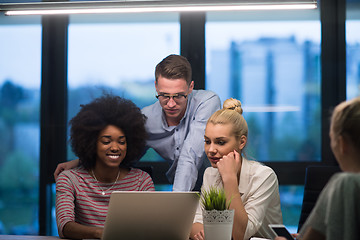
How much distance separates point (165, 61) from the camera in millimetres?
2781

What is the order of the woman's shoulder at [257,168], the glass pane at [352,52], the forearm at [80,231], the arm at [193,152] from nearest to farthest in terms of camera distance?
the forearm at [80,231], the woman's shoulder at [257,168], the arm at [193,152], the glass pane at [352,52]

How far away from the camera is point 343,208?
0.90 meters

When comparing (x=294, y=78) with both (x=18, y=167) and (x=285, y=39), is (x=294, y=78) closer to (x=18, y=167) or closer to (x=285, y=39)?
(x=285, y=39)

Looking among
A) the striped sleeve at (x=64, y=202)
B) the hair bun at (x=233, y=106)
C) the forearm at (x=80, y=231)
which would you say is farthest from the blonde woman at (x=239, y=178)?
the striped sleeve at (x=64, y=202)

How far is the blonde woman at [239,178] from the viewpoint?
1.82 metres

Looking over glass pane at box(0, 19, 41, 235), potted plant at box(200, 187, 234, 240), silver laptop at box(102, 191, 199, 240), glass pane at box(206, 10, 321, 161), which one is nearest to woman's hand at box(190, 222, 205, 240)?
silver laptop at box(102, 191, 199, 240)

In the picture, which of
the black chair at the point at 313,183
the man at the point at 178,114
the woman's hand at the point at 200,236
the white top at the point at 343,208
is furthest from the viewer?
the man at the point at 178,114

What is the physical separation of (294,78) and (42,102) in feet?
7.03

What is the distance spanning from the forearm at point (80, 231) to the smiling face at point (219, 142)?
62 centimetres

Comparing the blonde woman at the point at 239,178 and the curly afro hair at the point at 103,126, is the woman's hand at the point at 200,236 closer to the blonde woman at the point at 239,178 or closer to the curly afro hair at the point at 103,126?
the blonde woman at the point at 239,178

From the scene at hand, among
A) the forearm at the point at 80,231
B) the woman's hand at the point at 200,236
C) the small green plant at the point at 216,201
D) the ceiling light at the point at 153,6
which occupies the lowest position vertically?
the forearm at the point at 80,231

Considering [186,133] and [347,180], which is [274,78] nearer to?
[186,133]

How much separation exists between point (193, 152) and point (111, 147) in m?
0.57

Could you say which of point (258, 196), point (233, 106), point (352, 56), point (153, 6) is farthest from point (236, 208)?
point (352, 56)
